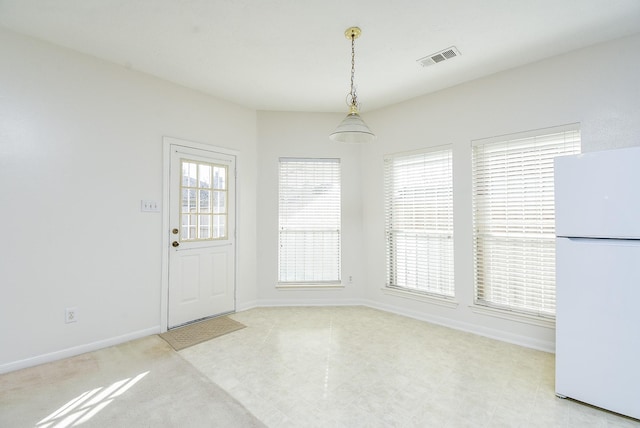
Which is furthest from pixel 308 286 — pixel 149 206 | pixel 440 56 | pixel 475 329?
pixel 440 56

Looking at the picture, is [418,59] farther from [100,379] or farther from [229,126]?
[100,379]

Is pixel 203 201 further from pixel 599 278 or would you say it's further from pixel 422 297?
pixel 599 278

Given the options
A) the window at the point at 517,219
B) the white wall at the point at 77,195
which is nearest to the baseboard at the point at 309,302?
the white wall at the point at 77,195

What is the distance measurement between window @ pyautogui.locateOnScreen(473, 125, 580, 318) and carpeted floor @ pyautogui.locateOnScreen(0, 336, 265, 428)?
2745mm

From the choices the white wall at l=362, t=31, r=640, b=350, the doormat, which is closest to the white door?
the doormat

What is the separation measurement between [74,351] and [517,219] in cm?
449

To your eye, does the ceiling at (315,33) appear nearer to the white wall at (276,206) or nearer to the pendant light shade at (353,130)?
the pendant light shade at (353,130)

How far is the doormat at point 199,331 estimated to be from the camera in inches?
121

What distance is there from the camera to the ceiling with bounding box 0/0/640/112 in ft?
7.27

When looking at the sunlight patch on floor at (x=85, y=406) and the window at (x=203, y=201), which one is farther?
the window at (x=203, y=201)

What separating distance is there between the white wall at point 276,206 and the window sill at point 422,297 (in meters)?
0.47

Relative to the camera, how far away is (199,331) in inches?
132

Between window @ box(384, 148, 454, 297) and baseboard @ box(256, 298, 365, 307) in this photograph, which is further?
baseboard @ box(256, 298, 365, 307)

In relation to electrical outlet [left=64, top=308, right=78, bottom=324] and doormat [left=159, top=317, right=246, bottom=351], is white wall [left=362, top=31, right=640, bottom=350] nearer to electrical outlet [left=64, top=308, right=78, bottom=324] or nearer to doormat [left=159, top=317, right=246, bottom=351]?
doormat [left=159, top=317, right=246, bottom=351]
